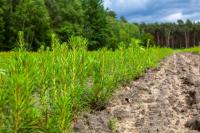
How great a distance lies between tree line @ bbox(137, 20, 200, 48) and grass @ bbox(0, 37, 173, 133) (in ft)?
498

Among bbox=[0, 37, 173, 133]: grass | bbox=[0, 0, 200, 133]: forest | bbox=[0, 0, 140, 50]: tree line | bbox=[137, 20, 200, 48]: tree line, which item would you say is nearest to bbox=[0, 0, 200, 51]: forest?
bbox=[0, 0, 140, 50]: tree line

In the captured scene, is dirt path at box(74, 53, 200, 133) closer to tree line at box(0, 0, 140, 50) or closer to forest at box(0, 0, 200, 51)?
forest at box(0, 0, 200, 51)

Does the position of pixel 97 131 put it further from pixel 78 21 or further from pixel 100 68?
pixel 78 21

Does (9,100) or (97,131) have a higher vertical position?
(9,100)

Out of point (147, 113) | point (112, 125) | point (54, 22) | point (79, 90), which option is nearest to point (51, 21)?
point (54, 22)

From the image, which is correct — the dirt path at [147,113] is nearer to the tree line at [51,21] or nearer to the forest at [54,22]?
the forest at [54,22]

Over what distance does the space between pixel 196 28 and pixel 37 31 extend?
114816 millimetres

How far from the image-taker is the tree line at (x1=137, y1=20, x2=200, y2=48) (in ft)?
529

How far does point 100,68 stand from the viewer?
6.56 meters

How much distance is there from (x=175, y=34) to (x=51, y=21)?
104844mm

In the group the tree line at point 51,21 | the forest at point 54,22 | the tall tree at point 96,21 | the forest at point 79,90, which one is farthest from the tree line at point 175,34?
the forest at point 79,90

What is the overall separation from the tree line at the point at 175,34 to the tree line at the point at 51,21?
65.6 metres

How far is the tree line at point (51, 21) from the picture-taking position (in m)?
58.2

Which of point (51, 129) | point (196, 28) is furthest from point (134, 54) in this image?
point (196, 28)
